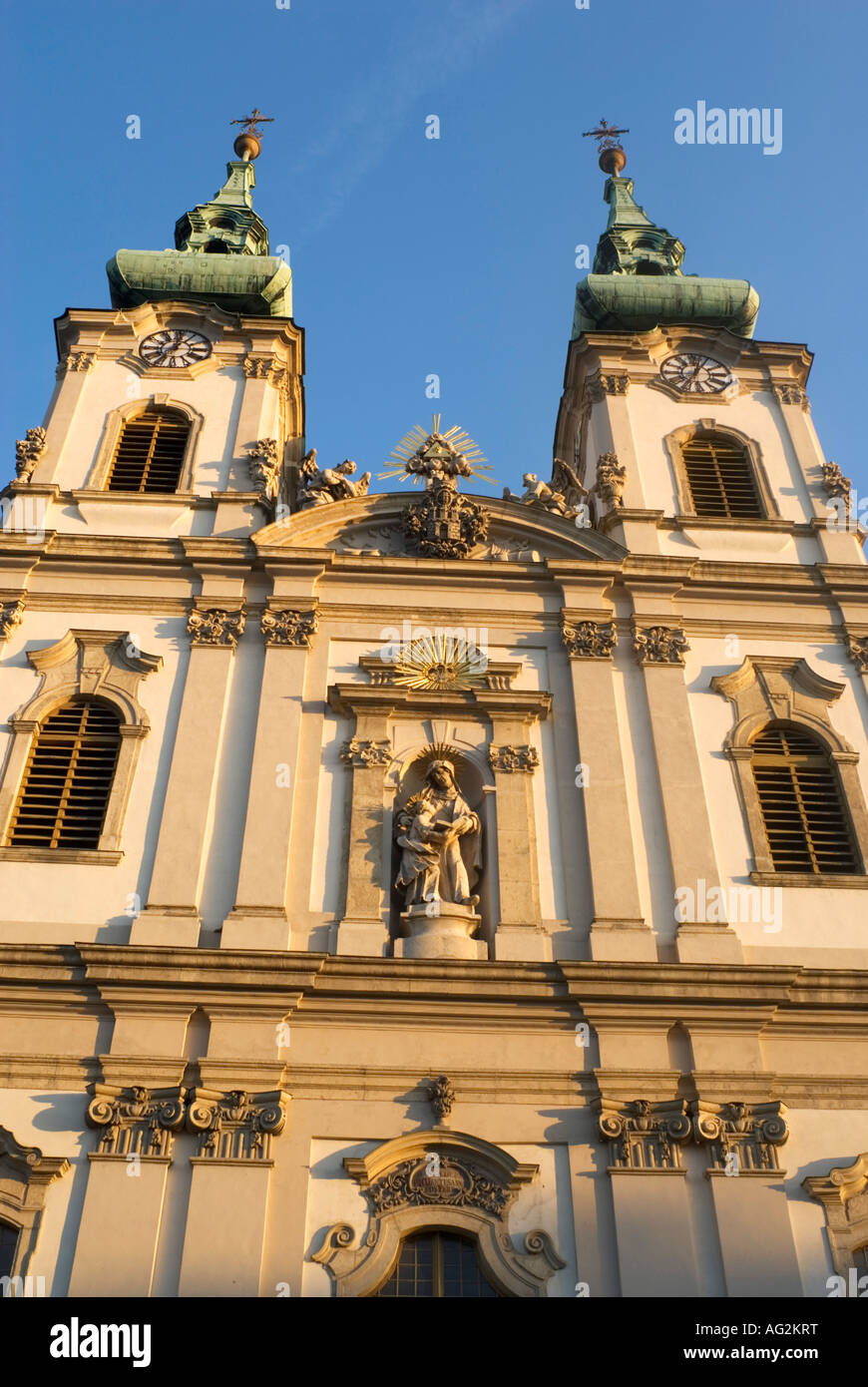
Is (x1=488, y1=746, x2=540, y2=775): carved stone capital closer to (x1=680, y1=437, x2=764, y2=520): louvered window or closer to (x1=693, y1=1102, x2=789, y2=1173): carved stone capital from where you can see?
(x1=693, y1=1102, x2=789, y2=1173): carved stone capital

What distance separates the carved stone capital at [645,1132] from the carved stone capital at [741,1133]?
16cm

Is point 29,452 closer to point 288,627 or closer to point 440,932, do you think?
point 288,627

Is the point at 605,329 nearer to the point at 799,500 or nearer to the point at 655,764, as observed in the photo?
the point at 799,500

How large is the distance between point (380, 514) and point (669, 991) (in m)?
8.07

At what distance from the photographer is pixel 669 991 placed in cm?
1375

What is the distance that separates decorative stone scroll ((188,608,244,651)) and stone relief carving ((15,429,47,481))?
154 inches

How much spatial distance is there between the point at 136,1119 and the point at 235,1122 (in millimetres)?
833

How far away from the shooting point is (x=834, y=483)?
20.6 metres

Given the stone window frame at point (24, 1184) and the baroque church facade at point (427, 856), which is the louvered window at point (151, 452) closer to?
the baroque church facade at point (427, 856)

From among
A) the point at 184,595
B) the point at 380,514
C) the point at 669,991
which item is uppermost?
the point at 380,514

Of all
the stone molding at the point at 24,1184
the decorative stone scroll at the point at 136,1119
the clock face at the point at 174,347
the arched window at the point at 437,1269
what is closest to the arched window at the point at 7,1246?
the stone molding at the point at 24,1184

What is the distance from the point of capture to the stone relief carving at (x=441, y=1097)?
1298cm

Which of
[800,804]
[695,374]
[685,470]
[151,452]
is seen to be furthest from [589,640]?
[695,374]
